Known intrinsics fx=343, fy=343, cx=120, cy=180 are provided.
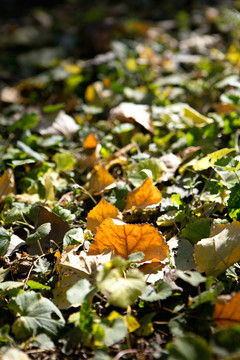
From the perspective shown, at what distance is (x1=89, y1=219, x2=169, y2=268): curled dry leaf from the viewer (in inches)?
48.8

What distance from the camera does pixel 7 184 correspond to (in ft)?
5.71

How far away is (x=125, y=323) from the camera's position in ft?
3.36

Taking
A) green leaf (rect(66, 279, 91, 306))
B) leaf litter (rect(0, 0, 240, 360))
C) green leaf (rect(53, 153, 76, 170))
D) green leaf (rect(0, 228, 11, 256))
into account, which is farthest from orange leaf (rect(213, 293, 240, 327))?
green leaf (rect(53, 153, 76, 170))

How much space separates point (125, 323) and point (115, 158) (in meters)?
1.04

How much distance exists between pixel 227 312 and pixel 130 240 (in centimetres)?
41

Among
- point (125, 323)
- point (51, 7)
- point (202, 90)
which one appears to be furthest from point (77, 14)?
point (125, 323)

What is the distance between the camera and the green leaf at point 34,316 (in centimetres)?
108

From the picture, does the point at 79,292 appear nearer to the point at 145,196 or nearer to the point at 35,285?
the point at 35,285

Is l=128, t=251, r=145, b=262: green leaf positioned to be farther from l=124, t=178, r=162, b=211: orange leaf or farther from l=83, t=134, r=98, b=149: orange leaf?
l=83, t=134, r=98, b=149: orange leaf

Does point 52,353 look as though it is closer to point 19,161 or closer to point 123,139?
point 19,161

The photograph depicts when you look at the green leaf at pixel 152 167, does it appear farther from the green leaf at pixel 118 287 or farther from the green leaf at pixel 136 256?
the green leaf at pixel 118 287

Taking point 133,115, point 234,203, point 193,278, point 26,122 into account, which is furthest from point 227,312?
point 26,122

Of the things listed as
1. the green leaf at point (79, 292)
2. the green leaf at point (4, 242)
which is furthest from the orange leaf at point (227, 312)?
the green leaf at point (4, 242)

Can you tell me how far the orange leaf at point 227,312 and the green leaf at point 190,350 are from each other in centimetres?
21
